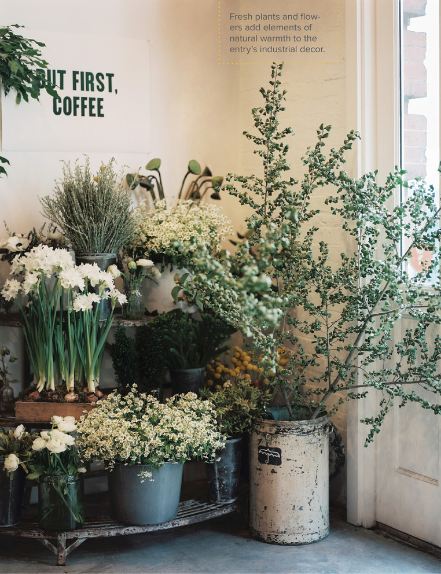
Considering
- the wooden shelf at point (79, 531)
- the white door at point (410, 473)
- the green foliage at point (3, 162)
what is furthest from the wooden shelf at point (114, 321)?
the white door at point (410, 473)

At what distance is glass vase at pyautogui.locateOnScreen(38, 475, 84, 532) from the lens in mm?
3404

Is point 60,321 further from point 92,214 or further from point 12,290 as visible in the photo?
point 92,214

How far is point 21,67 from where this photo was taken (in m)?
3.75

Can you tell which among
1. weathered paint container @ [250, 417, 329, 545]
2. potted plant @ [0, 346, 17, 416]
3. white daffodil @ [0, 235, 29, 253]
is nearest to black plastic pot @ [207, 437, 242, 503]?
weathered paint container @ [250, 417, 329, 545]

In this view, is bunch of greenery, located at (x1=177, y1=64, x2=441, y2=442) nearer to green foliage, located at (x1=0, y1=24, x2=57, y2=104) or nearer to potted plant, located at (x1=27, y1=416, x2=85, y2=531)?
potted plant, located at (x1=27, y1=416, x2=85, y2=531)

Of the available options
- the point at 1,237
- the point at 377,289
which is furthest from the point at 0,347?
the point at 377,289

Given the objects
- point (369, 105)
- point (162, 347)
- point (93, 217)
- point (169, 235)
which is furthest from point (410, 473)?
point (93, 217)

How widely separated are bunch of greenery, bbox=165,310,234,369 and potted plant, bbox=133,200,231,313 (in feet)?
0.51

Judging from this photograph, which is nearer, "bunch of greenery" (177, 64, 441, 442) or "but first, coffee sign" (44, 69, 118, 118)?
"bunch of greenery" (177, 64, 441, 442)

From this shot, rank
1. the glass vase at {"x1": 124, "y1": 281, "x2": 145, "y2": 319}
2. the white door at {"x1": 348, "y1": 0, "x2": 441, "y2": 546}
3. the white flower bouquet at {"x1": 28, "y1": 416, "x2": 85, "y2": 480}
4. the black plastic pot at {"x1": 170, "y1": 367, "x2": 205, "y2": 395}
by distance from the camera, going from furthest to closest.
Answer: the black plastic pot at {"x1": 170, "y1": 367, "x2": 205, "y2": 395} < the glass vase at {"x1": 124, "y1": 281, "x2": 145, "y2": 319} < the white door at {"x1": 348, "y1": 0, "x2": 441, "y2": 546} < the white flower bouquet at {"x1": 28, "y1": 416, "x2": 85, "y2": 480}

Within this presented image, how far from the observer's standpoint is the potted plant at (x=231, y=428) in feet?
12.3

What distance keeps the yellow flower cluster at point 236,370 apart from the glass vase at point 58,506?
1028 mm

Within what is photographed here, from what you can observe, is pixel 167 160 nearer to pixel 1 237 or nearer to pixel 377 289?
pixel 1 237

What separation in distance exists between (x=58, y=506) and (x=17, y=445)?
12.1 inches
